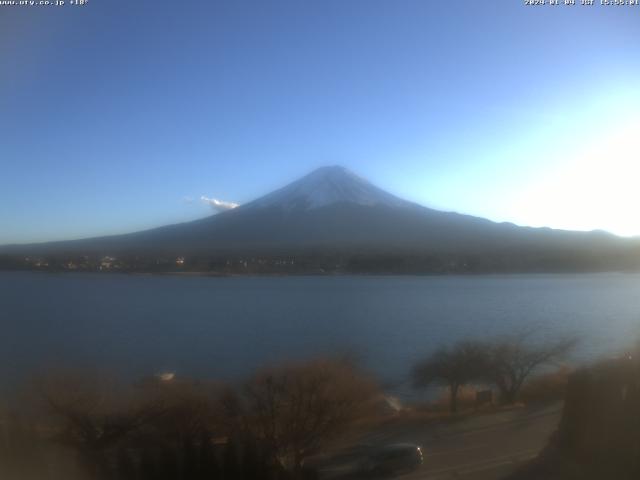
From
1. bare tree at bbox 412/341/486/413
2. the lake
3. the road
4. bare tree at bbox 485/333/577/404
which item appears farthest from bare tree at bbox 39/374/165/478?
bare tree at bbox 485/333/577/404

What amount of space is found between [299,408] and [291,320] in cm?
465

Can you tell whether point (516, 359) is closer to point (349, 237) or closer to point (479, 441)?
point (479, 441)

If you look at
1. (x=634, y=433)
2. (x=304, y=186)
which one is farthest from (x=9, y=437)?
(x=304, y=186)

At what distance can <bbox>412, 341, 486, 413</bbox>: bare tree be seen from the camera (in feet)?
18.5

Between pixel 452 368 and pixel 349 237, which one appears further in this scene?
pixel 349 237

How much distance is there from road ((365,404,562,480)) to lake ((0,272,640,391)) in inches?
58.6

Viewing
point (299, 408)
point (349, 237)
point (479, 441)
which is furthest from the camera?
point (349, 237)

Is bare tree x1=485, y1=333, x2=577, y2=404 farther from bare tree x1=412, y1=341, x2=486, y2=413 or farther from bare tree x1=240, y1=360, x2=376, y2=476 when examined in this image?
bare tree x1=240, y1=360, x2=376, y2=476

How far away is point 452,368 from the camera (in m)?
5.74

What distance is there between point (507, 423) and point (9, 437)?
11.4 ft

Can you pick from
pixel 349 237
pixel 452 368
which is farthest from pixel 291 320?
pixel 349 237

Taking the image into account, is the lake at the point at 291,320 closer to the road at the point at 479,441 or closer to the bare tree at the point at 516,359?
the bare tree at the point at 516,359

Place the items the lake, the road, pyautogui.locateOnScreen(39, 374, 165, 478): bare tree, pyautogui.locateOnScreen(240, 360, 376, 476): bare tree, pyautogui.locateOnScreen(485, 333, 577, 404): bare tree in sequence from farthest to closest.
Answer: the lake, pyautogui.locateOnScreen(485, 333, 577, 404): bare tree, pyautogui.locateOnScreen(240, 360, 376, 476): bare tree, pyautogui.locateOnScreen(39, 374, 165, 478): bare tree, the road

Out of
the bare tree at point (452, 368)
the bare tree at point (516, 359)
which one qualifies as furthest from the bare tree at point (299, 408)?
the bare tree at point (516, 359)
